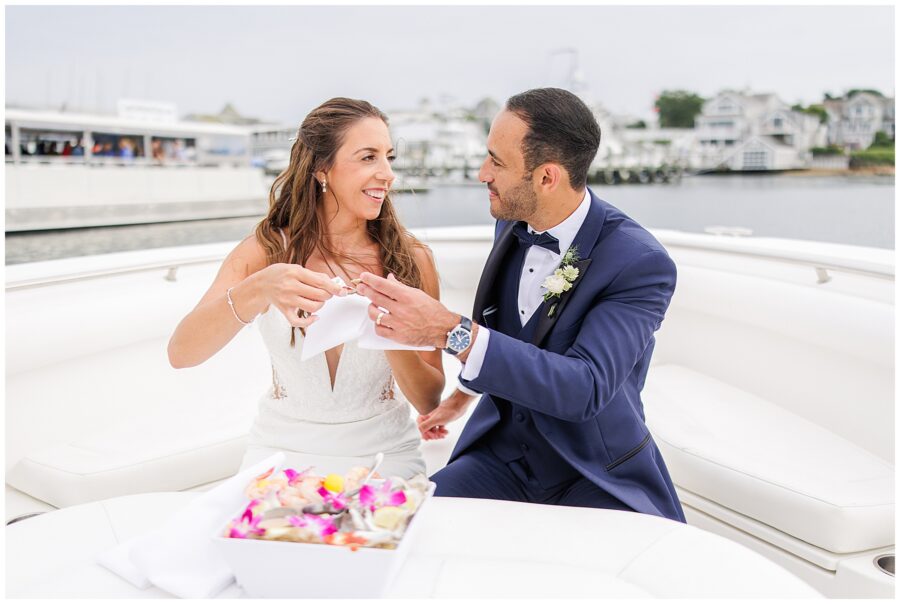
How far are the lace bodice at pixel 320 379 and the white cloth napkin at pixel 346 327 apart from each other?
0.51m

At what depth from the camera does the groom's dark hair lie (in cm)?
179

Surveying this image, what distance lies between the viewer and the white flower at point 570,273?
5.79 ft

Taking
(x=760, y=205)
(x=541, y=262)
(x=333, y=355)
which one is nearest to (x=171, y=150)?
(x=760, y=205)

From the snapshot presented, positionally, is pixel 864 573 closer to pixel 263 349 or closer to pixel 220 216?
pixel 263 349

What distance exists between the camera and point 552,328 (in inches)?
70.3

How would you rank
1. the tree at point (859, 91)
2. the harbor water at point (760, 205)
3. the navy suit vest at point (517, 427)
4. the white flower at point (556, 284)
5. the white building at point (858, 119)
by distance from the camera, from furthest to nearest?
the tree at point (859, 91), the white building at point (858, 119), the harbor water at point (760, 205), the navy suit vest at point (517, 427), the white flower at point (556, 284)

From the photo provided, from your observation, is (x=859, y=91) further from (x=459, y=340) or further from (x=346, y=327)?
(x=346, y=327)

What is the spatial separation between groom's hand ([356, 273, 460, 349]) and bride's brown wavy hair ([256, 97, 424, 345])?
64 centimetres

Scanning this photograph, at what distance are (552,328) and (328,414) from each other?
718mm

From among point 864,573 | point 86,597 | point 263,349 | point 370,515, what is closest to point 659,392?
point 864,573

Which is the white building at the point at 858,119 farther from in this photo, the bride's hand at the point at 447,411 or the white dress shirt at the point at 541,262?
the bride's hand at the point at 447,411

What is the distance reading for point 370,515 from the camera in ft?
3.67

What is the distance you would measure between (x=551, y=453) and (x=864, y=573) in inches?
35.1

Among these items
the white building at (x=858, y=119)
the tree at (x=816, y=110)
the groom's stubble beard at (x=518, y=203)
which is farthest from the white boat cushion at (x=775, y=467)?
the tree at (x=816, y=110)
